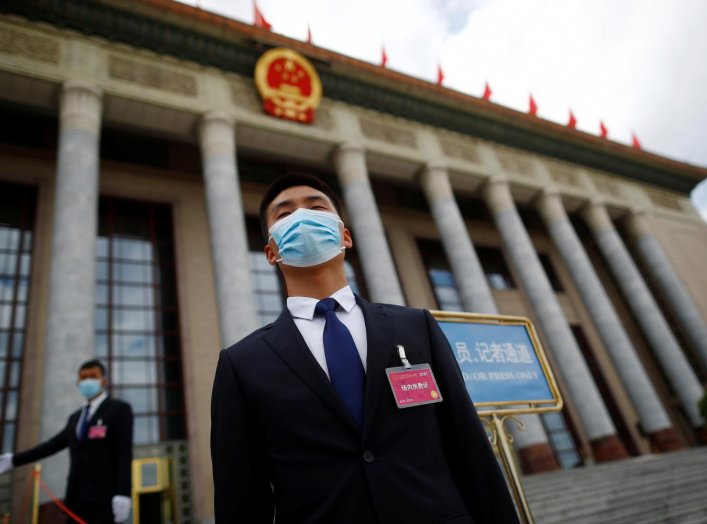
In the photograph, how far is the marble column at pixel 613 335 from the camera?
13129mm

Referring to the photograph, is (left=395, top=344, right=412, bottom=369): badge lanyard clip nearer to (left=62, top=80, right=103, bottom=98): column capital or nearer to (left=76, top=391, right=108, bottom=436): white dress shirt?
(left=76, top=391, right=108, bottom=436): white dress shirt

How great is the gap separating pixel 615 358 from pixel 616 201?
6.90m

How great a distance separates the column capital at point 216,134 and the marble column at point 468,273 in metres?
6.11

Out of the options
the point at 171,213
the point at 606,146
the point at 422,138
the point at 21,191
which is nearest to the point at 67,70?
the point at 21,191

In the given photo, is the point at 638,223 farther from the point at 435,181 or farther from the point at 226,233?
the point at 226,233

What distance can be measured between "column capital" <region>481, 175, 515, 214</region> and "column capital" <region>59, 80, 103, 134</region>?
11339 mm

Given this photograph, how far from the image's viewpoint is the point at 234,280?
890 cm

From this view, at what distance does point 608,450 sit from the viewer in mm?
11516

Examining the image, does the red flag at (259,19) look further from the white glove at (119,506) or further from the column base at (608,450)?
the column base at (608,450)

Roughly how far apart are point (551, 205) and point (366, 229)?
8.13m

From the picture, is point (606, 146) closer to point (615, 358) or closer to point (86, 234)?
point (615, 358)

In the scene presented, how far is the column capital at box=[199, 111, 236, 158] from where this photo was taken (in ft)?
33.8

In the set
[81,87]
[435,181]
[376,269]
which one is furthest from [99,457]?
[435,181]

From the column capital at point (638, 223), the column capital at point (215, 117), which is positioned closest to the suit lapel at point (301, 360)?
the column capital at point (215, 117)
